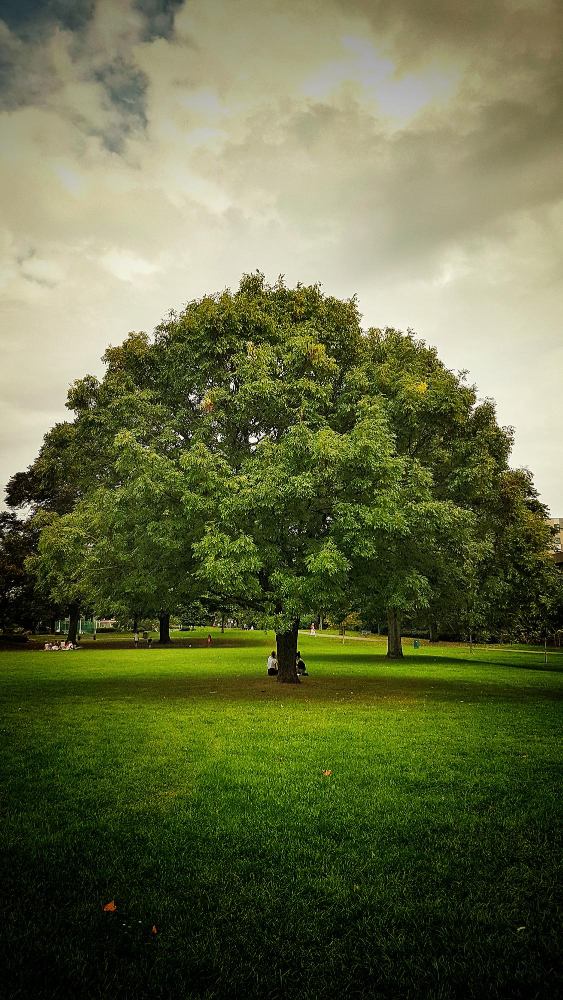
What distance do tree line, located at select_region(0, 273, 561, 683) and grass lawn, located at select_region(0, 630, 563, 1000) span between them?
555 cm

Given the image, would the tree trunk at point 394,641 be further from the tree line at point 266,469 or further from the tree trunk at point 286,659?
the tree trunk at point 286,659

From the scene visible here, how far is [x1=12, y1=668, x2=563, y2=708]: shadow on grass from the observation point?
53.2 feet

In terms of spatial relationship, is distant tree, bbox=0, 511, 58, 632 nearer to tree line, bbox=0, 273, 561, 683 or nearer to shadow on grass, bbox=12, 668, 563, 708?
tree line, bbox=0, 273, 561, 683

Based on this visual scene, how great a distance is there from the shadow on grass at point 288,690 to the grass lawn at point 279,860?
14.2 feet

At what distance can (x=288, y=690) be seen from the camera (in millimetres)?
17922

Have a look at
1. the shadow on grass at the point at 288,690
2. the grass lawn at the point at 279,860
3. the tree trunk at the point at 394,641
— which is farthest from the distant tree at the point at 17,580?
the grass lawn at the point at 279,860

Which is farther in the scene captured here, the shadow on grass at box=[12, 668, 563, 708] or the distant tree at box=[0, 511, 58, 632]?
the distant tree at box=[0, 511, 58, 632]

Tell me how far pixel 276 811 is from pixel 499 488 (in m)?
26.8

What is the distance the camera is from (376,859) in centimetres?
526

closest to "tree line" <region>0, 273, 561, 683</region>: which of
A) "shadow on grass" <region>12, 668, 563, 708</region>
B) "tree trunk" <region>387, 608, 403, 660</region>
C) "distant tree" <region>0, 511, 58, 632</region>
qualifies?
"shadow on grass" <region>12, 668, 563, 708</region>

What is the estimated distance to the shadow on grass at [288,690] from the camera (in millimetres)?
16219

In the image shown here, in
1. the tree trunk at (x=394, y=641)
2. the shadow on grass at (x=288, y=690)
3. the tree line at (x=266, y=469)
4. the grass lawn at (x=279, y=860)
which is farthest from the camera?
the tree trunk at (x=394, y=641)

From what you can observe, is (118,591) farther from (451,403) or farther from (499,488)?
(499,488)

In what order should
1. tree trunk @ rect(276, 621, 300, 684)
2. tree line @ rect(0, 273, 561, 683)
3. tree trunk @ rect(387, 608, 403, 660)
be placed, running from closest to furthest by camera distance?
tree line @ rect(0, 273, 561, 683), tree trunk @ rect(276, 621, 300, 684), tree trunk @ rect(387, 608, 403, 660)
